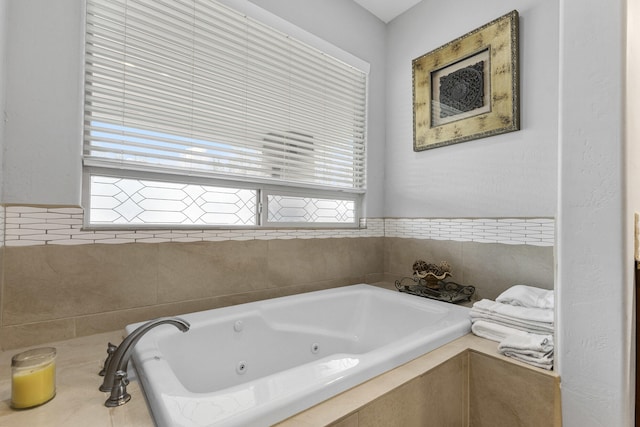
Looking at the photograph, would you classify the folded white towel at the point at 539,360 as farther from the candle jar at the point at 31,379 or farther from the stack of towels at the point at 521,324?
the candle jar at the point at 31,379

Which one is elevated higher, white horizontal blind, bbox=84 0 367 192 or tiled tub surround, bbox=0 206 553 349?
white horizontal blind, bbox=84 0 367 192

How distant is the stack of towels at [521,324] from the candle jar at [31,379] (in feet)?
4.94

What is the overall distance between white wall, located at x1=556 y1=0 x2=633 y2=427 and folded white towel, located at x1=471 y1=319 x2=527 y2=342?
0.25 metres

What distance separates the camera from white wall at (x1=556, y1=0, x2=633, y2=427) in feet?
2.94

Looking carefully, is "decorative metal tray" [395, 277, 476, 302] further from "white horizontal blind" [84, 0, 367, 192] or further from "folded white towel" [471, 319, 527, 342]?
"white horizontal blind" [84, 0, 367, 192]

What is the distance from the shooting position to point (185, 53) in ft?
5.26

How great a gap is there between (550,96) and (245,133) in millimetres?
1760

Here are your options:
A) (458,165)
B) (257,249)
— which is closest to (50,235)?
(257,249)

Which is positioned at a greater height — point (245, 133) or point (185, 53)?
point (185, 53)

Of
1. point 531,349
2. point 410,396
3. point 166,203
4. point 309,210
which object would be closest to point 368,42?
point 309,210

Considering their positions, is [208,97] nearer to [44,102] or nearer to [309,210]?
[44,102]

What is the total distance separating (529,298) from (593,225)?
0.68 meters

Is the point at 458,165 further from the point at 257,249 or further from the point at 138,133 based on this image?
the point at 138,133

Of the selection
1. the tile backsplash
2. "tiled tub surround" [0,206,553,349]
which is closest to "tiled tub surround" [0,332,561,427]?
"tiled tub surround" [0,206,553,349]
